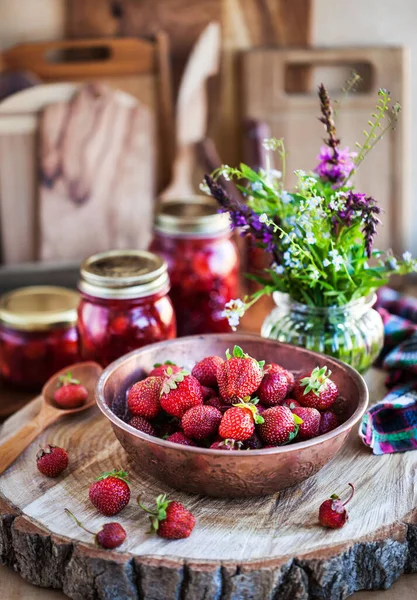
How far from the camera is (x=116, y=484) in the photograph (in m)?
1.17

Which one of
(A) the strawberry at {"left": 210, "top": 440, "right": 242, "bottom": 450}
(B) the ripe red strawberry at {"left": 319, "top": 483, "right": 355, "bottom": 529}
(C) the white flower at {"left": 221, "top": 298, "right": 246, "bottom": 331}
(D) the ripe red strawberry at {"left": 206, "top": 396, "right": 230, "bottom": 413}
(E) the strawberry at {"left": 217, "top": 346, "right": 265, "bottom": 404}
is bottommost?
(B) the ripe red strawberry at {"left": 319, "top": 483, "right": 355, "bottom": 529}

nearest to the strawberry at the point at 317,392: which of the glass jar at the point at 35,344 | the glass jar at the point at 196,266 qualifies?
the glass jar at the point at 196,266

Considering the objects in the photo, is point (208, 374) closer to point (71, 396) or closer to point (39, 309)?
point (71, 396)

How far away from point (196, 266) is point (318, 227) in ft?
1.45

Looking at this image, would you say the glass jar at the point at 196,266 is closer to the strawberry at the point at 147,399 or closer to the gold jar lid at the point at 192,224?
the gold jar lid at the point at 192,224

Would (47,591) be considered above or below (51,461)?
below

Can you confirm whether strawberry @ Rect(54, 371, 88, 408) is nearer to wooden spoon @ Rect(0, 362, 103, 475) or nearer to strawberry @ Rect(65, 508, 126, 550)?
wooden spoon @ Rect(0, 362, 103, 475)

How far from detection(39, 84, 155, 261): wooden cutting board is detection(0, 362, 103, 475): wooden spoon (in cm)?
71

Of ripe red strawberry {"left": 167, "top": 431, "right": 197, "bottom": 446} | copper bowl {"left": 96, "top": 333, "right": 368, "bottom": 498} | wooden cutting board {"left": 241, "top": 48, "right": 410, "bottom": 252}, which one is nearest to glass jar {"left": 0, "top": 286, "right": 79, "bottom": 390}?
copper bowl {"left": 96, "top": 333, "right": 368, "bottom": 498}

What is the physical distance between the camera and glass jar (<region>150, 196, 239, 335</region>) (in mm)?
1731

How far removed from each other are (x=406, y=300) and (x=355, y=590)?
80cm

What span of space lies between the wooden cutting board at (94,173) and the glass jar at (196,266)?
491mm

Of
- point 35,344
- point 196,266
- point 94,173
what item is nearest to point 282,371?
point 196,266

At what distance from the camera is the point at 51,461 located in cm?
126
